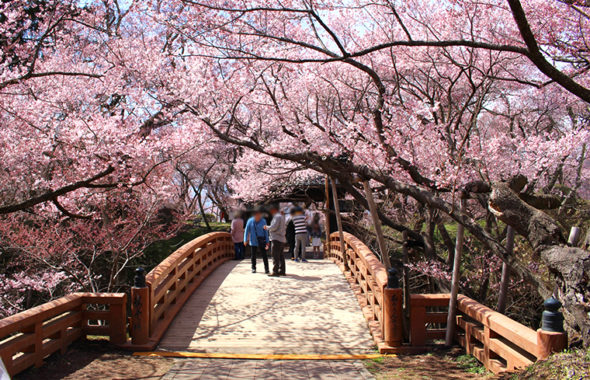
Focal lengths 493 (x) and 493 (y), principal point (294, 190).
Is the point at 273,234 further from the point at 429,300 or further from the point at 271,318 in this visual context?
the point at 429,300

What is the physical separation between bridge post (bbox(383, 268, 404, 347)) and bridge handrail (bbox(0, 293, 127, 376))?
3478 mm

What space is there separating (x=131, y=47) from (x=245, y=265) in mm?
6423

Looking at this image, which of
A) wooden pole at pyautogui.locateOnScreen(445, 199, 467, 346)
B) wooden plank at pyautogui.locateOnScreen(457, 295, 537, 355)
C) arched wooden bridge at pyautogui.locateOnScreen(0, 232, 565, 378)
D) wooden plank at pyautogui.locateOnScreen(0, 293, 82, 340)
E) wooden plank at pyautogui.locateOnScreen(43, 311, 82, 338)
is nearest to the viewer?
wooden plank at pyautogui.locateOnScreen(457, 295, 537, 355)

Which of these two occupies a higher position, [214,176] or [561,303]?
[214,176]

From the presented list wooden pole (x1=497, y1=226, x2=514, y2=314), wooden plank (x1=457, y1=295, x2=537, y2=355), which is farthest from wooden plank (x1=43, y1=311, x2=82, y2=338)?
wooden pole (x1=497, y1=226, x2=514, y2=314)

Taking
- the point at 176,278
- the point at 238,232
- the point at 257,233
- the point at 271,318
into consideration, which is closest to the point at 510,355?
the point at 271,318

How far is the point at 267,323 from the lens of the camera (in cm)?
777

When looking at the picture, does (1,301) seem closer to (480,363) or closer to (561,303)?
(480,363)

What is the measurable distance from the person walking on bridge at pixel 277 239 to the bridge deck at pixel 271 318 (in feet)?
0.83

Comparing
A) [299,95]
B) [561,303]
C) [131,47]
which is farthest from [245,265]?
[561,303]

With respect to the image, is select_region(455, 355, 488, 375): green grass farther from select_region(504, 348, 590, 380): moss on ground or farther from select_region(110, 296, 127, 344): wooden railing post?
select_region(110, 296, 127, 344): wooden railing post

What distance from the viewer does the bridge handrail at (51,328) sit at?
4828 millimetres

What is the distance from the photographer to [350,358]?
631 cm

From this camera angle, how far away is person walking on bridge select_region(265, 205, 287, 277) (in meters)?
10.7
